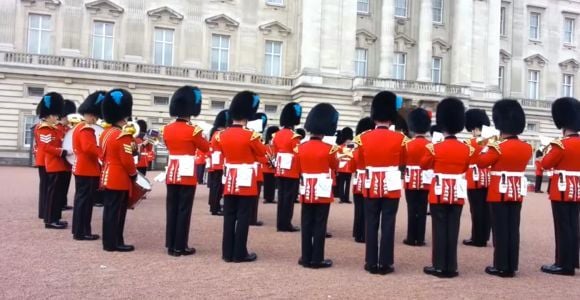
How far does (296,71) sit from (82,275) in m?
26.1

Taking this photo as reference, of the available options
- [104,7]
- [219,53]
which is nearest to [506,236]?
[219,53]

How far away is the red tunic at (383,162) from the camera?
6.33 meters

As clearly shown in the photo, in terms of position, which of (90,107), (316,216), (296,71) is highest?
(296,71)

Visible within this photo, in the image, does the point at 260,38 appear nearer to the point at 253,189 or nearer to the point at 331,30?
the point at 331,30

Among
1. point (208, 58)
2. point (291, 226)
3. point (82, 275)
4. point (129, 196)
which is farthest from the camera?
point (208, 58)

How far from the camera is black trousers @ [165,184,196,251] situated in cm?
681

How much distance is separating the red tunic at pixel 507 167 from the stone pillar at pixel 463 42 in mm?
27750

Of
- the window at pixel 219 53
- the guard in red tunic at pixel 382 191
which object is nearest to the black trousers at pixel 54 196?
the guard in red tunic at pixel 382 191

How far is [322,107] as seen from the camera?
693 centimetres

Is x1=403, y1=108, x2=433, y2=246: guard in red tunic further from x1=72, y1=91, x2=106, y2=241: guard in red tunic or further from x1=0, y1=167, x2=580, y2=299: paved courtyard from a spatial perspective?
x1=72, y1=91, x2=106, y2=241: guard in red tunic

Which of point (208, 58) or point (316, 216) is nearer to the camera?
point (316, 216)

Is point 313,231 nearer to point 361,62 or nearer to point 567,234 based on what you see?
point 567,234

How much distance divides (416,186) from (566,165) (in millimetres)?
2229

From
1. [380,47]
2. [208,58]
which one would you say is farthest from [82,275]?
[380,47]
